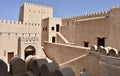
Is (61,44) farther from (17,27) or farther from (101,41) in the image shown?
(17,27)

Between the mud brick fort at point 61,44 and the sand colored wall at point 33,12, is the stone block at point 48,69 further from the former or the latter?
the sand colored wall at point 33,12

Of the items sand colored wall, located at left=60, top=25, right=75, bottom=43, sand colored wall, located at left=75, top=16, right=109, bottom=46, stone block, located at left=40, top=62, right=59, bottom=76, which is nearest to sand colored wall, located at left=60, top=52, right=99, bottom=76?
sand colored wall, located at left=75, top=16, right=109, bottom=46

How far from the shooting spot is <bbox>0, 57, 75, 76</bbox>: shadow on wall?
1.36 meters

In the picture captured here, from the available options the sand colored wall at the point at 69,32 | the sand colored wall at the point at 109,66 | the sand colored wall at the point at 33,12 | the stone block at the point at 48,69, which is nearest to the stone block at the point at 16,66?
the stone block at the point at 48,69

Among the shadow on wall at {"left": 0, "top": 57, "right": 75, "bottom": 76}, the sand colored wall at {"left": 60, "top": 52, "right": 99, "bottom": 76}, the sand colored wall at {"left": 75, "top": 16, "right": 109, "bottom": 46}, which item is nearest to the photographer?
the shadow on wall at {"left": 0, "top": 57, "right": 75, "bottom": 76}

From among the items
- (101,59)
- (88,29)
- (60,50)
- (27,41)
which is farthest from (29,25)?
(101,59)

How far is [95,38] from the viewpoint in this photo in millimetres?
14750

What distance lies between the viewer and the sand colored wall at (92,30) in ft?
45.2

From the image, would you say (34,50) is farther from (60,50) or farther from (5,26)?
(5,26)

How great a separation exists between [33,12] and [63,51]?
43.1 ft

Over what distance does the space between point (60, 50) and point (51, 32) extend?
820 centimetres

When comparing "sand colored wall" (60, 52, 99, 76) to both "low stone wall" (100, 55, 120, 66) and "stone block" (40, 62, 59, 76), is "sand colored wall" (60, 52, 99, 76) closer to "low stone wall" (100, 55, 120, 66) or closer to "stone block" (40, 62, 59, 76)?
"low stone wall" (100, 55, 120, 66)

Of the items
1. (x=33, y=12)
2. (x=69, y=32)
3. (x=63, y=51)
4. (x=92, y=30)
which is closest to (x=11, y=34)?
(x=63, y=51)

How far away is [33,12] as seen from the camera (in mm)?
23891
